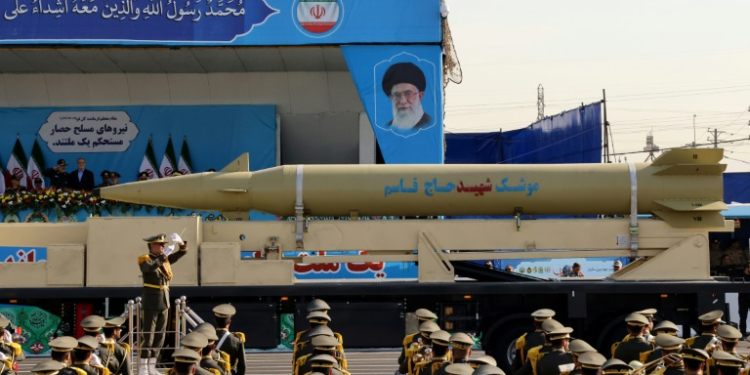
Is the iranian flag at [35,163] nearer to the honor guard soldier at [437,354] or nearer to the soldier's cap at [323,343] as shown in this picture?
the soldier's cap at [323,343]

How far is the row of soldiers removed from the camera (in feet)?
26.7

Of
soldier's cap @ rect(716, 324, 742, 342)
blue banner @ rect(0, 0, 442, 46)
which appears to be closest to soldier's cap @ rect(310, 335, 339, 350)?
soldier's cap @ rect(716, 324, 742, 342)

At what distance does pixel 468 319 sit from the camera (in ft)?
50.4

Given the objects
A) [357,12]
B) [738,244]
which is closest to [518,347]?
[738,244]

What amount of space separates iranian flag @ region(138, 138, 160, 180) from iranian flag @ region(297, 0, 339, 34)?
679 cm

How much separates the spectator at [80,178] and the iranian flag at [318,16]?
23.8 ft

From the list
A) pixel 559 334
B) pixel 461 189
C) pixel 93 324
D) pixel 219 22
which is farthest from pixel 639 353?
pixel 219 22

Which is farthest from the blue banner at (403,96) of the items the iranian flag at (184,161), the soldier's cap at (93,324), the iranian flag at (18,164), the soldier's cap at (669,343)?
the soldier's cap at (669,343)

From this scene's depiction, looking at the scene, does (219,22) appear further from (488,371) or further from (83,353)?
(488,371)

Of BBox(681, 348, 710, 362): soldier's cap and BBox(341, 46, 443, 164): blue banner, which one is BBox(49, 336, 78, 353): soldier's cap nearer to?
BBox(681, 348, 710, 362): soldier's cap

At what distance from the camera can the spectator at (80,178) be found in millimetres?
26312

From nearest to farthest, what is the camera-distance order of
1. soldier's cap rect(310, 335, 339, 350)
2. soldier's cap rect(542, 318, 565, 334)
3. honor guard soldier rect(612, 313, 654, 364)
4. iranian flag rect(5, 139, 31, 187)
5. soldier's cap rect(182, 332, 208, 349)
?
1. soldier's cap rect(182, 332, 208, 349)
2. soldier's cap rect(310, 335, 339, 350)
3. soldier's cap rect(542, 318, 565, 334)
4. honor guard soldier rect(612, 313, 654, 364)
5. iranian flag rect(5, 139, 31, 187)

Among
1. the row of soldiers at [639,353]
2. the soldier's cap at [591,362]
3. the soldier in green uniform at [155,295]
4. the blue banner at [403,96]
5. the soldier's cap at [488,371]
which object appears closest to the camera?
the soldier's cap at [488,371]

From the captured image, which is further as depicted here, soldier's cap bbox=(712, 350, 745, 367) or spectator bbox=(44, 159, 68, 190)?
spectator bbox=(44, 159, 68, 190)
